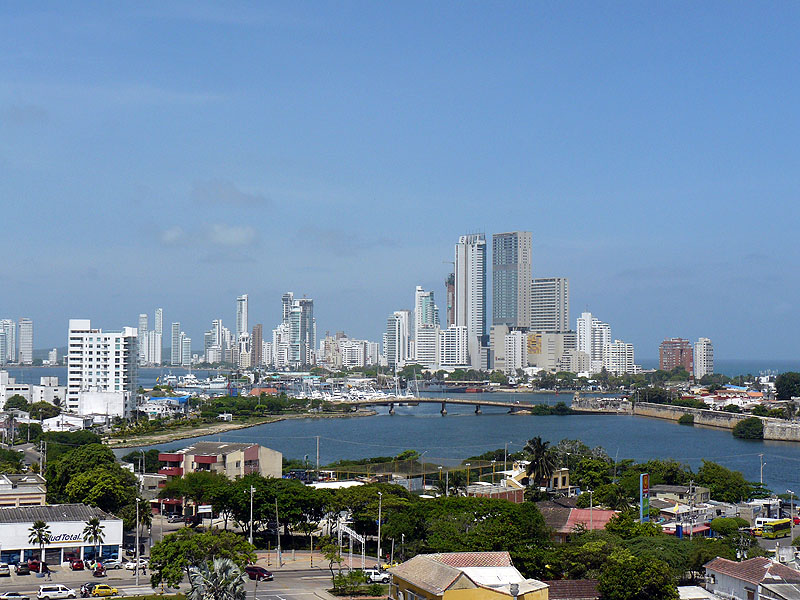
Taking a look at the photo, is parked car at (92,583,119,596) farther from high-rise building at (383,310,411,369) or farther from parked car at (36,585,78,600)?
high-rise building at (383,310,411,369)

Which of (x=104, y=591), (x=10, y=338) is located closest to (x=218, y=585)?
(x=104, y=591)

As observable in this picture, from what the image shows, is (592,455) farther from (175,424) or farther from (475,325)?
(475,325)

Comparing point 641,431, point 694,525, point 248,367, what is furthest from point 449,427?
point 248,367

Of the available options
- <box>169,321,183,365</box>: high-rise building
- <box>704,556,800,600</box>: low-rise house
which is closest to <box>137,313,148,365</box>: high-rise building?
<box>169,321,183,365</box>: high-rise building

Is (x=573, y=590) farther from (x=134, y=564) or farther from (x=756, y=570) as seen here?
(x=134, y=564)

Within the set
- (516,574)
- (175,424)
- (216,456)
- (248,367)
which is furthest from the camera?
(248,367)

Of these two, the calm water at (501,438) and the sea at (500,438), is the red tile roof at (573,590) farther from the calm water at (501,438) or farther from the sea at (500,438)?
the calm water at (501,438)
